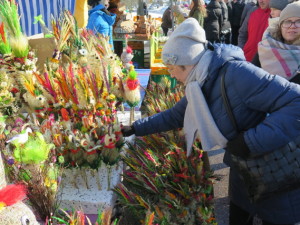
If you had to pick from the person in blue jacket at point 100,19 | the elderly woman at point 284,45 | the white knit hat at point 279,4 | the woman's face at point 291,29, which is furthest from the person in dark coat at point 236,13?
the woman's face at point 291,29

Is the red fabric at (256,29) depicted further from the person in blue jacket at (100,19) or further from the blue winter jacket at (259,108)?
the blue winter jacket at (259,108)

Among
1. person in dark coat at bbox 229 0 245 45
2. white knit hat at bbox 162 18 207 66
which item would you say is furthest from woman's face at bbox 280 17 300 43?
person in dark coat at bbox 229 0 245 45

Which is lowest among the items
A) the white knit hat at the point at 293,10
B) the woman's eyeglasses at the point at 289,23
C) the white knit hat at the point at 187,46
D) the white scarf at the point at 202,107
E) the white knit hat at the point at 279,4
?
the white scarf at the point at 202,107

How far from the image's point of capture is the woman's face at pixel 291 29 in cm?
158

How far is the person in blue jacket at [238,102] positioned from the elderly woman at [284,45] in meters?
0.52

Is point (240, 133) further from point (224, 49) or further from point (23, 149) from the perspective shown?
point (23, 149)

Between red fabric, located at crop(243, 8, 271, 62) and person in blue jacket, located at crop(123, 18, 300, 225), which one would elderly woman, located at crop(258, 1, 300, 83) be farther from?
red fabric, located at crop(243, 8, 271, 62)

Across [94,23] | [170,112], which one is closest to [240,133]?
[170,112]

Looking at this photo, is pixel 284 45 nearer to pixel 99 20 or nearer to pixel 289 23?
pixel 289 23

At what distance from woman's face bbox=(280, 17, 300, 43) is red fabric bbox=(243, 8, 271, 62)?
1.33 m

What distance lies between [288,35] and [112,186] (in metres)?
1.28

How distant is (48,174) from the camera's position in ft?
4.07

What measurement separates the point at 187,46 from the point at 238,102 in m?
0.31

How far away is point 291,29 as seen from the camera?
5.29 ft
